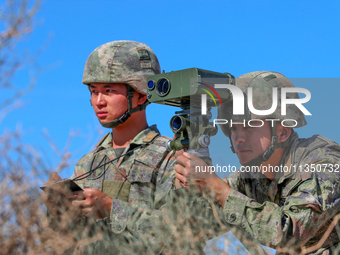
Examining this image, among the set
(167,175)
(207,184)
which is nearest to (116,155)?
(167,175)

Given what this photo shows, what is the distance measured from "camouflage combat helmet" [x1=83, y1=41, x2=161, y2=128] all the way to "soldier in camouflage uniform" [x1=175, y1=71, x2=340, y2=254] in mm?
1022

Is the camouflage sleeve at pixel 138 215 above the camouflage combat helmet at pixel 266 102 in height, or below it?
below

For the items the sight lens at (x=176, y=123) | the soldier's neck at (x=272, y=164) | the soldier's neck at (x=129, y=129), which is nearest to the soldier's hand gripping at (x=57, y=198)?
the soldier's neck at (x=129, y=129)

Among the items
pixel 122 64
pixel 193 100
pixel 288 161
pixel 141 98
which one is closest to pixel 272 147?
pixel 288 161

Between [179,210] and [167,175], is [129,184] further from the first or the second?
[179,210]

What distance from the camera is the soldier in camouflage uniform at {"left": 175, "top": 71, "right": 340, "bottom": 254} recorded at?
3465 millimetres

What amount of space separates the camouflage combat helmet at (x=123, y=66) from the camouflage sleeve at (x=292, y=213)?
5.65 feet

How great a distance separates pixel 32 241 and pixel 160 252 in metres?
1.13

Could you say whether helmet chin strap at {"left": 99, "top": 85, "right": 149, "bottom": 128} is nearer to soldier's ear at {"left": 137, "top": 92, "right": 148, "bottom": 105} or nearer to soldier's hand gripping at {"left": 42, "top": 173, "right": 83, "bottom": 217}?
soldier's ear at {"left": 137, "top": 92, "right": 148, "bottom": 105}

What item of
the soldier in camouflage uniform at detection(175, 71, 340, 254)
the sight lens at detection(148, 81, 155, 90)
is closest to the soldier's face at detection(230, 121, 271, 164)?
the soldier in camouflage uniform at detection(175, 71, 340, 254)

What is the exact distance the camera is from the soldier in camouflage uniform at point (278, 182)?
346 centimetres

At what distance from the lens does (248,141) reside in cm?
403

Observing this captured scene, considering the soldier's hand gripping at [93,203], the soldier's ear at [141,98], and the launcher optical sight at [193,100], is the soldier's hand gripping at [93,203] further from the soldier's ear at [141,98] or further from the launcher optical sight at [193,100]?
the soldier's ear at [141,98]

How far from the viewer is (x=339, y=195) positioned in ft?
12.0
